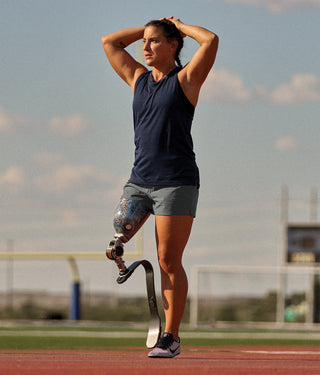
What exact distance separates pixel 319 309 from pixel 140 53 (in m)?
12.8

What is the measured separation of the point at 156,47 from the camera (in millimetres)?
4531

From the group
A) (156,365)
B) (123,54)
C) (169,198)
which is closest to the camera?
(156,365)

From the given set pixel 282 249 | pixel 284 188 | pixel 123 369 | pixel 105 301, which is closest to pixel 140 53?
pixel 123 369

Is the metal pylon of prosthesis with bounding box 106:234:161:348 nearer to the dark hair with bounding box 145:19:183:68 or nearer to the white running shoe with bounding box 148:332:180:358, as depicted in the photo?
the white running shoe with bounding box 148:332:180:358

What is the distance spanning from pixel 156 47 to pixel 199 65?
0.85ft

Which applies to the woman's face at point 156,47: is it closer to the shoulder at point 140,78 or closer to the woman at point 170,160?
the woman at point 170,160

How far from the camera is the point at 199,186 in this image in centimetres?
454

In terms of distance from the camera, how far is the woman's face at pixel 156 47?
4.54 metres

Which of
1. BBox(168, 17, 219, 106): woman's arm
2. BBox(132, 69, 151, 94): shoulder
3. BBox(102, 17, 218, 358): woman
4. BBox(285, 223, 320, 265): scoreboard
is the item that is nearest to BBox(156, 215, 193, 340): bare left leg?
BBox(102, 17, 218, 358): woman

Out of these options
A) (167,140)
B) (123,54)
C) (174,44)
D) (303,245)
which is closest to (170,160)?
(167,140)

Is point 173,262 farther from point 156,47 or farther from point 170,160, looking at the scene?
point 156,47

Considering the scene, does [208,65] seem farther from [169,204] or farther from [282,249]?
[282,249]

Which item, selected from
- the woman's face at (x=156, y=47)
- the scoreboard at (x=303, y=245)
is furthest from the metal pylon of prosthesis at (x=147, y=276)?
the scoreboard at (x=303, y=245)

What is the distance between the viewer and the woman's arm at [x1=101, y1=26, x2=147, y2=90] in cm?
480
